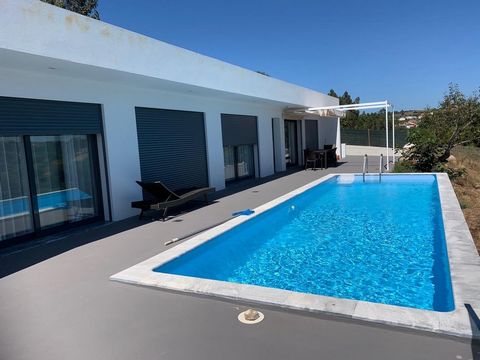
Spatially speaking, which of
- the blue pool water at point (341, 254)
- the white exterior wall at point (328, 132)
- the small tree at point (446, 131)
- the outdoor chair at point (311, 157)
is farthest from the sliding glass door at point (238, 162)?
the white exterior wall at point (328, 132)

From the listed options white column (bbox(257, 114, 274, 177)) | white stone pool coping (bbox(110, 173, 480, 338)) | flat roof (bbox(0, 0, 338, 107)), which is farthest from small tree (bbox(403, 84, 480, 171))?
white stone pool coping (bbox(110, 173, 480, 338))

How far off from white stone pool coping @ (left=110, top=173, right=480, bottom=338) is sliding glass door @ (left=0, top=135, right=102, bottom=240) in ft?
11.3

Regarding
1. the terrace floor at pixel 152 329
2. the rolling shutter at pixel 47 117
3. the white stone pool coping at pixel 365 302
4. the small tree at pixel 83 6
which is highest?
the small tree at pixel 83 6

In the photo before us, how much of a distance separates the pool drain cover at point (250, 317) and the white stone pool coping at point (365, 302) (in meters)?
0.25

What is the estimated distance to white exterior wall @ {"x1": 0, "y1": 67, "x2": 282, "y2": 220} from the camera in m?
7.35

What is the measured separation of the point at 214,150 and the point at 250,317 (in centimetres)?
1036

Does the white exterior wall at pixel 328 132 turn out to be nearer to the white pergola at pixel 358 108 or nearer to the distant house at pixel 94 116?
the white pergola at pixel 358 108

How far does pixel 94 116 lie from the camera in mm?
8820

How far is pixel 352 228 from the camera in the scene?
8.27m

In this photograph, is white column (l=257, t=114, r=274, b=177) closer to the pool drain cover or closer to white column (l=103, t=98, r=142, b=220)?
white column (l=103, t=98, r=142, b=220)

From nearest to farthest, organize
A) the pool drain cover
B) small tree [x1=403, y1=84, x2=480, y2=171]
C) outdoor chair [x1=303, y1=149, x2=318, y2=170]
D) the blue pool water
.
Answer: the pool drain cover
the blue pool water
small tree [x1=403, y1=84, x2=480, y2=171]
outdoor chair [x1=303, y1=149, x2=318, y2=170]

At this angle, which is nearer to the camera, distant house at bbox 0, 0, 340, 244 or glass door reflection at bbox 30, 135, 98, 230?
distant house at bbox 0, 0, 340, 244

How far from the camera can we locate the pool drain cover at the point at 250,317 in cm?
367

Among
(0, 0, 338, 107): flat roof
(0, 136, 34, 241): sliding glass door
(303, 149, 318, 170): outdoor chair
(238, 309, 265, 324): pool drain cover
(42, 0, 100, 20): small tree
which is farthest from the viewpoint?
(42, 0, 100, 20): small tree
